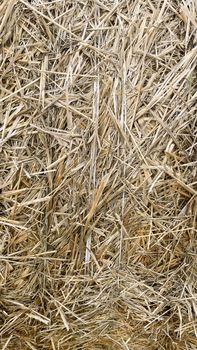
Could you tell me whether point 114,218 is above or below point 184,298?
above

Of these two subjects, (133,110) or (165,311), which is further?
(165,311)

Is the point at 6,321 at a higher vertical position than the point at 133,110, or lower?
lower

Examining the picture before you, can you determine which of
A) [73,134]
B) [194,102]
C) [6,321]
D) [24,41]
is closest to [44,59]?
[24,41]

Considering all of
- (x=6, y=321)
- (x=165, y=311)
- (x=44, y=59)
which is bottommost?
(x=6, y=321)

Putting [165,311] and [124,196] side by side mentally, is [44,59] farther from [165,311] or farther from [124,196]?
[165,311]

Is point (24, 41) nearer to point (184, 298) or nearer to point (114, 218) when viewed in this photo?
point (114, 218)

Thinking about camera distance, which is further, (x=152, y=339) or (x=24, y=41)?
(x=152, y=339)

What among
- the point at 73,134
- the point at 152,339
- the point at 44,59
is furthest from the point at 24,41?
the point at 152,339
